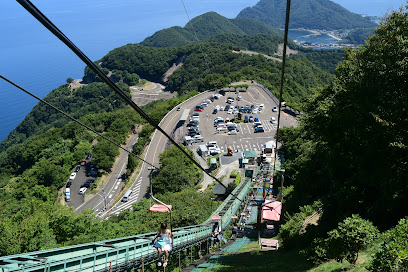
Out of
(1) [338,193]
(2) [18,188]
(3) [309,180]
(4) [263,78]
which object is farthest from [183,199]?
(4) [263,78]

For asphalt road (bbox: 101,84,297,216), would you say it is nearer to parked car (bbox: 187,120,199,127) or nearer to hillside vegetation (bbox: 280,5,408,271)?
parked car (bbox: 187,120,199,127)

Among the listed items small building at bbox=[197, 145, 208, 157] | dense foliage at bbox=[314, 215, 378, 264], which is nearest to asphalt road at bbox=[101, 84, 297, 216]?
small building at bbox=[197, 145, 208, 157]

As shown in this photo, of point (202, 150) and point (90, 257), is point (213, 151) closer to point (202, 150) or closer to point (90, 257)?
point (202, 150)

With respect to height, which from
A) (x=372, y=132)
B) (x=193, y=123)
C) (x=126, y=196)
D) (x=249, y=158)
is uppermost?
(x=193, y=123)

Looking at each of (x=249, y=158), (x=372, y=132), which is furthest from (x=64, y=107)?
(x=372, y=132)

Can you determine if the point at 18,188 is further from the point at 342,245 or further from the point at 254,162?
the point at 342,245

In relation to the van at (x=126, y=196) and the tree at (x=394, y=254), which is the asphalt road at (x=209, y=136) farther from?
the tree at (x=394, y=254)

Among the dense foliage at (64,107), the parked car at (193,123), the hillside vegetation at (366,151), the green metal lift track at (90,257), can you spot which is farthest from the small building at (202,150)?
the dense foliage at (64,107)
